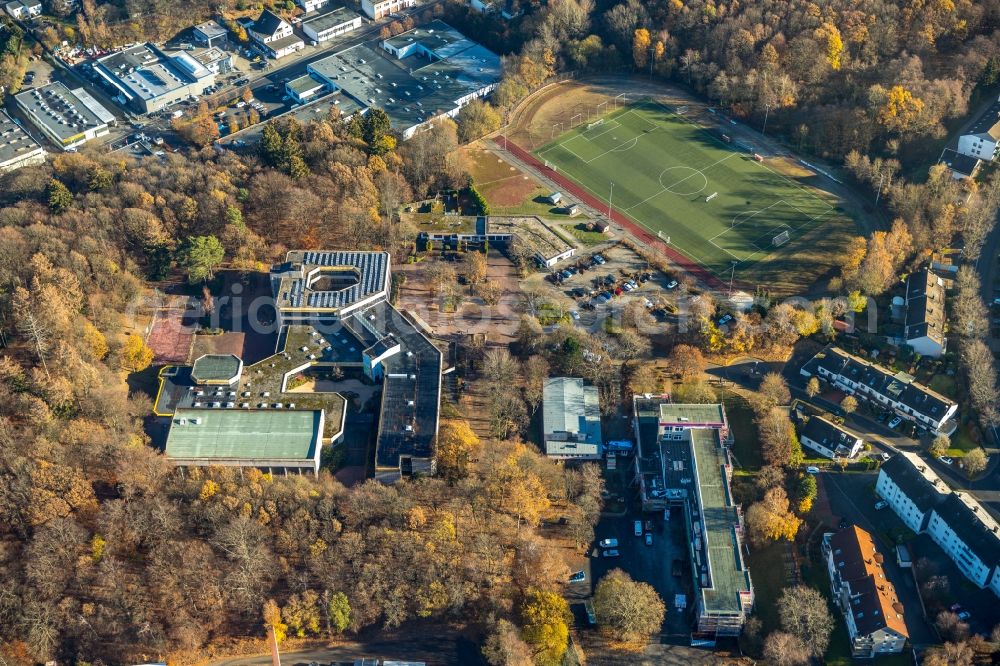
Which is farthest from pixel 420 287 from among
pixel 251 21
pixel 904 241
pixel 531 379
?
pixel 251 21

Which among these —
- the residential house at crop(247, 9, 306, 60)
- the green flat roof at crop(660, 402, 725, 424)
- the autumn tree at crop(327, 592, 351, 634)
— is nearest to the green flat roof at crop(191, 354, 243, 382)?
the autumn tree at crop(327, 592, 351, 634)

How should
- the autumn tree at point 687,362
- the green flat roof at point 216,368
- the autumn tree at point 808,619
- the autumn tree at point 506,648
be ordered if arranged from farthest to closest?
the autumn tree at point 687,362 → the green flat roof at point 216,368 → the autumn tree at point 808,619 → the autumn tree at point 506,648

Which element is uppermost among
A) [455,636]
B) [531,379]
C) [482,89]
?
[482,89]

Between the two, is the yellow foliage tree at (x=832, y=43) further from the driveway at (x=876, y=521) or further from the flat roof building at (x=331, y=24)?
the flat roof building at (x=331, y=24)

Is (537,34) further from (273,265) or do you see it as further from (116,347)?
(116,347)

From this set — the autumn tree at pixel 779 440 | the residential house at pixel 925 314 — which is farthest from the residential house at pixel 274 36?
the residential house at pixel 925 314

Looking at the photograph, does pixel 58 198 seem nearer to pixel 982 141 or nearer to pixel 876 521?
pixel 876 521

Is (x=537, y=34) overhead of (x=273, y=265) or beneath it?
overhead
